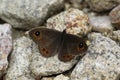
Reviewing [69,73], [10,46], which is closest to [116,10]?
[69,73]

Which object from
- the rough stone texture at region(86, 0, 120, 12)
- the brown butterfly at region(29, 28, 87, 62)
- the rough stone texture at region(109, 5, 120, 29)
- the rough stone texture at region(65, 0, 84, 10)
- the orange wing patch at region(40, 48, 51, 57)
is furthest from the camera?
the rough stone texture at region(65, 0, 84, 10)

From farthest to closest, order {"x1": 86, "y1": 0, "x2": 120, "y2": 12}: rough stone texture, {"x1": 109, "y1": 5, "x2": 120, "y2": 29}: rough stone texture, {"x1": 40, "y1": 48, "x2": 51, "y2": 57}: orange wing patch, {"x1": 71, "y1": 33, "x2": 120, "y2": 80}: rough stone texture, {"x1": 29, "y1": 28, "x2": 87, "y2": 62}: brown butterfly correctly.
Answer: {"x1": 86, "y1": 0, "x2": 120, "y2": 12}: rough stone texture
{"x1": 109, "y1": 5, "x2": 120, "y2": 29}: rough stone texture
{"x1": 40, "y1": 48, "x2": 51, "y2": 57}: orange wing patch
{"x1": 29, "y1": 28, "x2": 87, "y2": 62}: brown butterfly
{"x1": 71, "y1": 33, "x2": 120, "y2": 80}: rough stone texture

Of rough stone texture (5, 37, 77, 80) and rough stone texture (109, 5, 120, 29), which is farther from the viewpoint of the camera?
rough stone texture (109, 5, 120, 29)

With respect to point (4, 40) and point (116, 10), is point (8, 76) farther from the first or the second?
point (116, 10)

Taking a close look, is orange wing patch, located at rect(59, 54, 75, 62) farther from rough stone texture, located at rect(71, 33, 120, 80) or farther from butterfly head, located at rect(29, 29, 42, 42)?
butterfly head, located at rect(29, 29, 42, 42)

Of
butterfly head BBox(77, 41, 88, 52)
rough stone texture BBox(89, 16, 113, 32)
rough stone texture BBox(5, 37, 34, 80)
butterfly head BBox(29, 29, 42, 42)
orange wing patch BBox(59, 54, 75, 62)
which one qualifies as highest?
butterfly head BBox(77, 41, 88, 52)

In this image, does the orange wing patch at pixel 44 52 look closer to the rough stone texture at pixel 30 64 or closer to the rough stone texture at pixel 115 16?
the rough stone texture at pixel 30 64

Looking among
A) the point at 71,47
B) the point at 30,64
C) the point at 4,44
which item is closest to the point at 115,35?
the point at 71,47

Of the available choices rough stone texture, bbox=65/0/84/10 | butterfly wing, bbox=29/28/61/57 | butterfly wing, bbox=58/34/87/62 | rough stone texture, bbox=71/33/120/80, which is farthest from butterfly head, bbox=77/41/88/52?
rough stone texture, bbox=65/0/84/10
